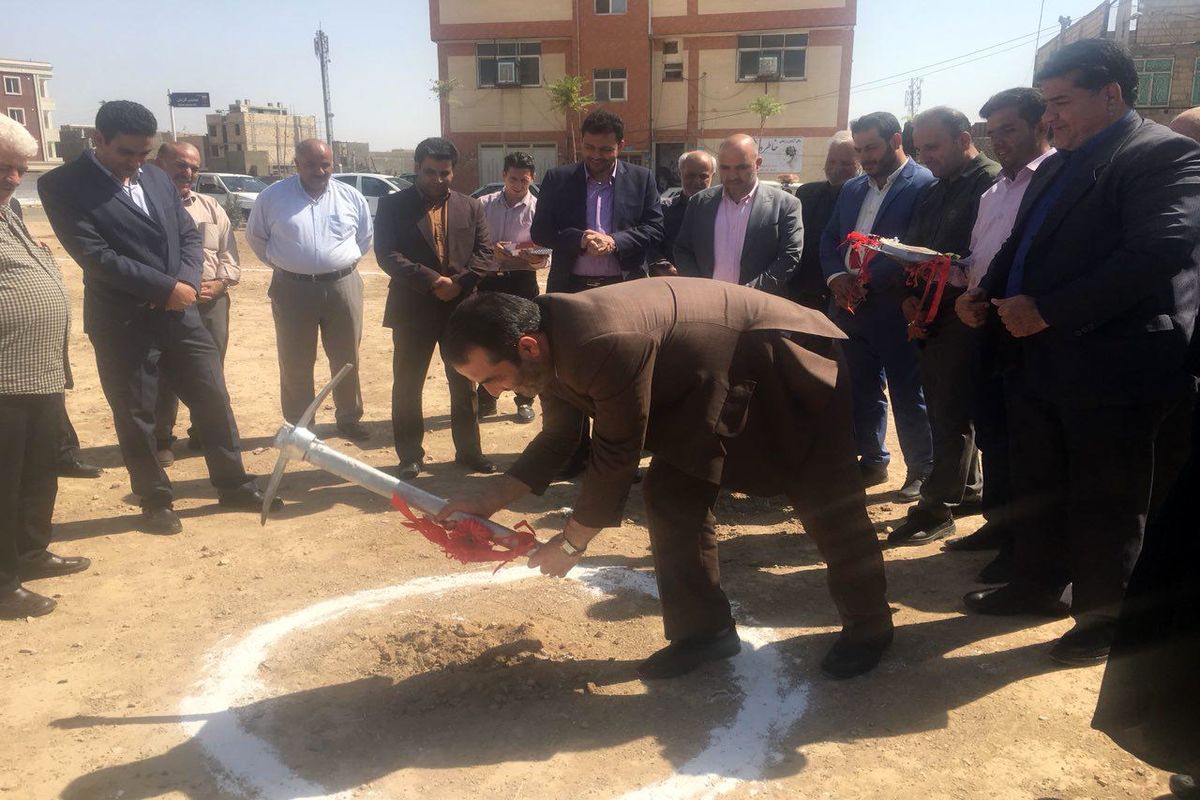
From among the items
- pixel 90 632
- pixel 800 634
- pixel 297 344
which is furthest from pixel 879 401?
pixel 90 632

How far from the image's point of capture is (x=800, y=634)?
3924 millimetres

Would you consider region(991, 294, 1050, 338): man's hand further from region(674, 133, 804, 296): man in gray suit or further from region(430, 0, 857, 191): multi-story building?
region(430, 0, 857, 191): multi-story building

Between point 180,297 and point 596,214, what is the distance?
2.58 m

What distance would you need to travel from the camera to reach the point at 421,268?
5.78m

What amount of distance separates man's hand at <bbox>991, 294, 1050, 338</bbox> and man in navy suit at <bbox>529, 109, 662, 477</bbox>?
273 cm

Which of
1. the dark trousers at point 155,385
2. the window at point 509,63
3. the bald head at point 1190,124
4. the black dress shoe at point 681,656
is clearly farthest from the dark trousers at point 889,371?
the window at point 509,63

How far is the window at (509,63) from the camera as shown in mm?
31484

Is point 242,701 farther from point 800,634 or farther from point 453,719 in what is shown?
point 800,634

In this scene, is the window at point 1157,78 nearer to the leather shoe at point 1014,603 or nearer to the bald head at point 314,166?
the bald head at point 314,166

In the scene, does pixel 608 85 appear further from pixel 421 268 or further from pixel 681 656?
pixel 681 656

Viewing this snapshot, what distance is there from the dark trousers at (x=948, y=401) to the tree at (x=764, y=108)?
2710 cm

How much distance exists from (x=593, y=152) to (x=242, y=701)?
3.87 metres

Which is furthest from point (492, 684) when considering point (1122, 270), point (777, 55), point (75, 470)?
point (777, 55)

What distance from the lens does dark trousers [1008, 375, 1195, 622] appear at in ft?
11.2
